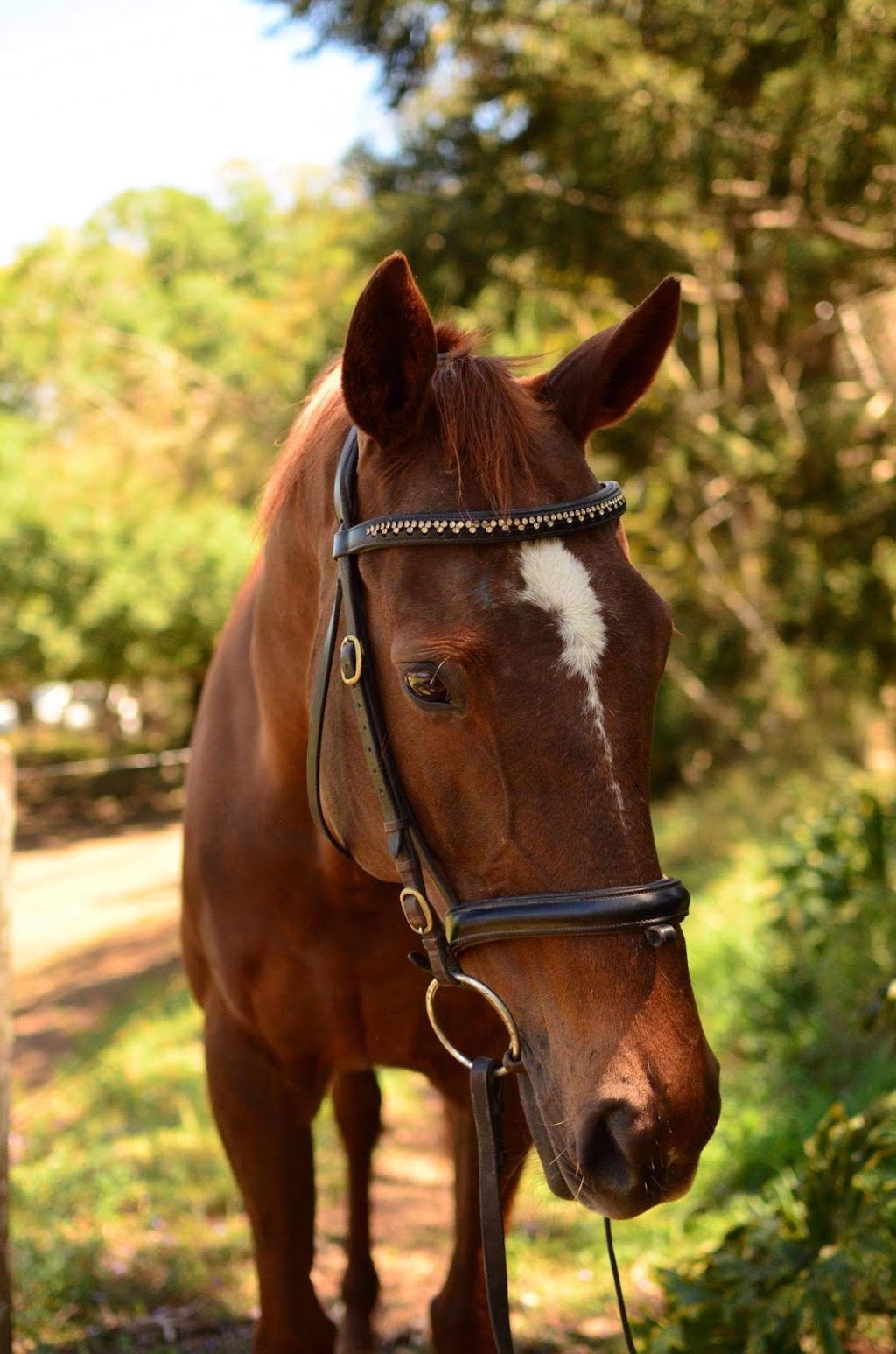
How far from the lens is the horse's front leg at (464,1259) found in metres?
2.36

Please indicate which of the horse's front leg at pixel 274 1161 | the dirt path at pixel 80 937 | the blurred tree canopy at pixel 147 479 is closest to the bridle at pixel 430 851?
the horse's front leg at pixel 274 1161

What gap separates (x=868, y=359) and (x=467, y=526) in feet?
28.0

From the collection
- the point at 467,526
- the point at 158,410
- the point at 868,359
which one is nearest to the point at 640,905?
the point at 467,526

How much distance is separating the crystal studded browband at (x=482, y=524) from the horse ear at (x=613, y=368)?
0.79ft

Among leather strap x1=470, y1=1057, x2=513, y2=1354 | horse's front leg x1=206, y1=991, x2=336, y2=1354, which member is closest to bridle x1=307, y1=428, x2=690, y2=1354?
leather strap x1=470, y1=1057, x2=513, y2=1354

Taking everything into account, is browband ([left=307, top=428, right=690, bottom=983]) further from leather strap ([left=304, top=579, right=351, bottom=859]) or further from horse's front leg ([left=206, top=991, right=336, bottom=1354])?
horse's front leg ([left=206, top=991, right=336, bottom=1354])

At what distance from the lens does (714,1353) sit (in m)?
2.43

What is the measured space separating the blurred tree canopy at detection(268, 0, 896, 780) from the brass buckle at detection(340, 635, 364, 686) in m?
2.78

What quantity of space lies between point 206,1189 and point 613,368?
3770 millimetres

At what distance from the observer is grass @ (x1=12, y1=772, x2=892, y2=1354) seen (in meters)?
3.48

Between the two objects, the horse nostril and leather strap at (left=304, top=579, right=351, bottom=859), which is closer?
the horse nostril

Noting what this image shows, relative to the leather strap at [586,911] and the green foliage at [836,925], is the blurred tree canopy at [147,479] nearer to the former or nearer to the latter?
the green foliage at [836,925]

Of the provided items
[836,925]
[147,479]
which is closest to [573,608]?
[836,925]

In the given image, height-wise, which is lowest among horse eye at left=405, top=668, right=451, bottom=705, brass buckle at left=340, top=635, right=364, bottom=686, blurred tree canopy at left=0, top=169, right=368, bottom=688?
horse eye at left=405, top=668, right=451, bottom=705
